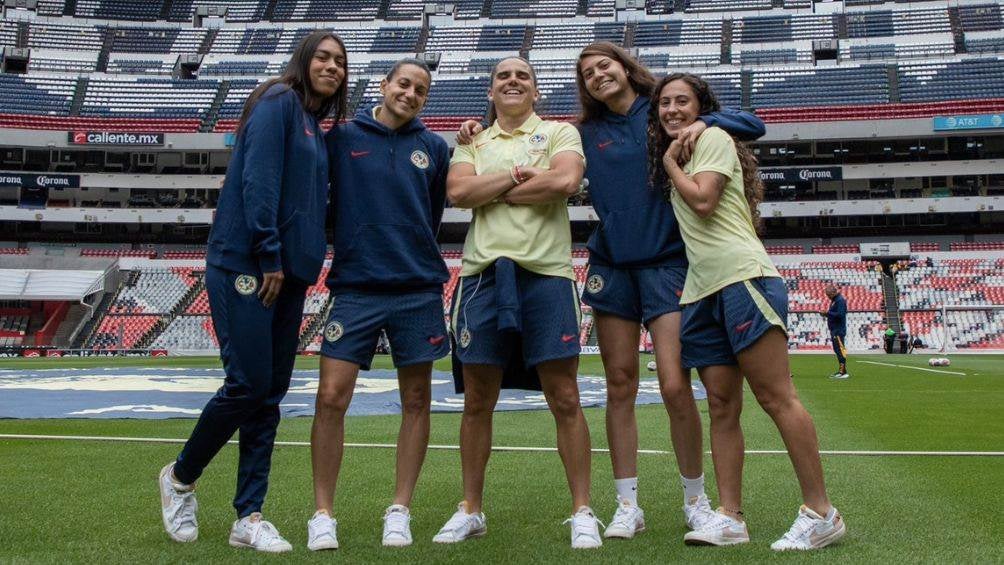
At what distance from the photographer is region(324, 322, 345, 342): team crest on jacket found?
3.42 metres

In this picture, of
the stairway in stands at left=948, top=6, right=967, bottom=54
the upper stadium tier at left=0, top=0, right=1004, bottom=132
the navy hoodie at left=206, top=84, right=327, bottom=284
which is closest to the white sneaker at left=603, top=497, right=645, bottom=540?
the navy hoodie at left=206, top=84, right=327, bottom=284

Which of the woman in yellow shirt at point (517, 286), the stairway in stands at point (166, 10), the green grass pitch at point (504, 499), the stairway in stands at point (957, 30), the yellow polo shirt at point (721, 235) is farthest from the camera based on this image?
the stairway in stands at point (166, 10)

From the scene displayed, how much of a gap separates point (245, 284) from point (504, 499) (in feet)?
5.39

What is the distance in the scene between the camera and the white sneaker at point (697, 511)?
3.26 meters

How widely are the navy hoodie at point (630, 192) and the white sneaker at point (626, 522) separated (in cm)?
102

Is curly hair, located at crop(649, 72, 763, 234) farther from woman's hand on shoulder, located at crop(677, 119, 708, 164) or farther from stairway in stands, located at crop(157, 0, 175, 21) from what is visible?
stairway in stands, located at crop(157, 0, 175, 21)

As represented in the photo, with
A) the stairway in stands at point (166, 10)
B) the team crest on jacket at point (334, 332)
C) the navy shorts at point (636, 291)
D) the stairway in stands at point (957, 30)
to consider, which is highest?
the stairway in stands at point (166, 10)

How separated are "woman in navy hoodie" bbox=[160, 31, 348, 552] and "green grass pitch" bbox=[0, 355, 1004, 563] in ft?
0.63

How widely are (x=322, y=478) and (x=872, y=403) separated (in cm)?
757

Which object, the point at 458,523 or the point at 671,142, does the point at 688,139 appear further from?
the point at 458,523

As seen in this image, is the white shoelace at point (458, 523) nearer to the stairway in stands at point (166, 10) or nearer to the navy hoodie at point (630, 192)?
the navy hoodie at point (630, 192)

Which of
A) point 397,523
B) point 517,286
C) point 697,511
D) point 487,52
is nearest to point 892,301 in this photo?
point 487,52

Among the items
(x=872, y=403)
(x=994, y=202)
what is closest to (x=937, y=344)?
(x=994, y=202)

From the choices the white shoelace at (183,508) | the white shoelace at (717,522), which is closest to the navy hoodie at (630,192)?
the white shoelace at (717,522)
